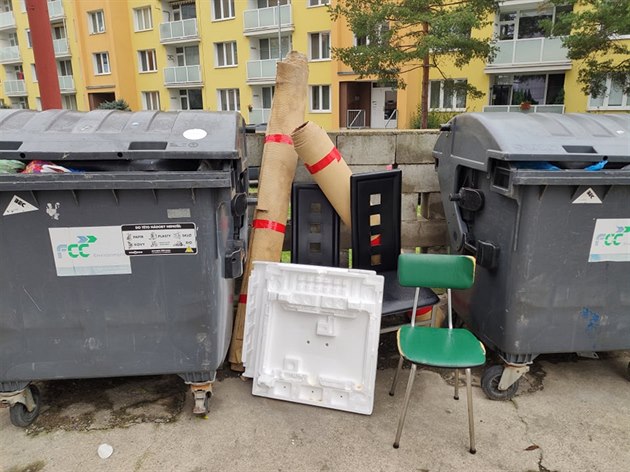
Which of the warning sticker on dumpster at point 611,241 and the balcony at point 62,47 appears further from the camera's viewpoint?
the balcony at point 62,47

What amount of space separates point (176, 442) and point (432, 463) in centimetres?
130

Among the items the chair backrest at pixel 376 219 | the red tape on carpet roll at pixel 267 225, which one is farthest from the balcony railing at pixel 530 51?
the red tape on carpet roll at pixel 267 225

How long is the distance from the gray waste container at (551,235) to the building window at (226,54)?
24039 millimetres

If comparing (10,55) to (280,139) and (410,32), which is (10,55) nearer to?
(410,32)

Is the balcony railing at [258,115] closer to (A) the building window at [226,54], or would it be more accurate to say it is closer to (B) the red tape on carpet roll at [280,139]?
(A) the building window at [226,54]

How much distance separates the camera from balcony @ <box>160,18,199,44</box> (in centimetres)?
2430

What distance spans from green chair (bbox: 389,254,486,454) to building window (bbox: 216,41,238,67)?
952 inches

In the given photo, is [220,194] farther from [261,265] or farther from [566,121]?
[566,121]

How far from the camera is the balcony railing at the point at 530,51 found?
1741cm

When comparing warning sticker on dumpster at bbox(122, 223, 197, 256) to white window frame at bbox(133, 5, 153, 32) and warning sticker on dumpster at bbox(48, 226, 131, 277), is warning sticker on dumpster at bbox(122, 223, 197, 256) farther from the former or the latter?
white window frame at bbox(133, 5, 153, 32)

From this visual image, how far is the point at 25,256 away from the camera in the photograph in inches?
84.9

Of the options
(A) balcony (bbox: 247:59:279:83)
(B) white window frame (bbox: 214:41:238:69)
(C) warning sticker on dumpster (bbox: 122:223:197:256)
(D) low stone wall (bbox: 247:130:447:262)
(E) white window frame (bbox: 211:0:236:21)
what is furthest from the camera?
(B) white window frame (bbox: 214:41:238:69)

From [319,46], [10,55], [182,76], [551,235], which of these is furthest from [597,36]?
[10,55]

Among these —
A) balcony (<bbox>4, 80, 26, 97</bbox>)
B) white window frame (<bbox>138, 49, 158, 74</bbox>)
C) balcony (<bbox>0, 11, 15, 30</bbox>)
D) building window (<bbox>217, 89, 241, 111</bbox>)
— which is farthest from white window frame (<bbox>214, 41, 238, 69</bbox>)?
balcony (<bbox>0, 11, 15, 30</bbox>)
